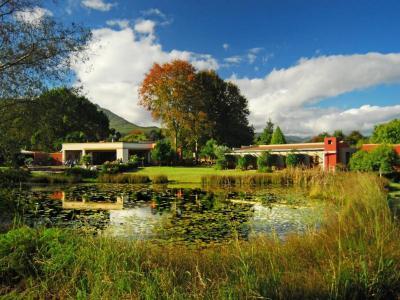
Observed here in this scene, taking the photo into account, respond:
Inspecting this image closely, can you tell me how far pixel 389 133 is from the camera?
50719 millimetres

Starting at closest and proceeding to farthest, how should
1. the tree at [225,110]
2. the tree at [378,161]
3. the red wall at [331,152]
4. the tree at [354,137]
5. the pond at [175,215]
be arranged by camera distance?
1. the pond at [175,215]
2. the tree at [378,161]
3. the red wall at [331,152]
4. the tree at [225,110]
5. the tree at [354,137]

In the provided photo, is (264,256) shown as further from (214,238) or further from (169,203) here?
(169,203)

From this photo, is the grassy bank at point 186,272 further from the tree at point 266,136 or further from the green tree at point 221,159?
the tree at point 266,136

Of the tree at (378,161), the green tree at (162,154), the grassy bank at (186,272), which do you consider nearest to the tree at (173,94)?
the green tree at (162,154)

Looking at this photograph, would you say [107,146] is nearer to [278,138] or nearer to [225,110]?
[225,110]

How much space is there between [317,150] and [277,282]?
32.6 m

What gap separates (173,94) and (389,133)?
3010cm

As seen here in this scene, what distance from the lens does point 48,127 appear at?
953 centimetres

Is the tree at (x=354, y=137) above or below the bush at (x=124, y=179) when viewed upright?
above

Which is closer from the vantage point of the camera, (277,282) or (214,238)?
(277,282)

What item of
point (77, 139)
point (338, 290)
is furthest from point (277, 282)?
point (77, 139)

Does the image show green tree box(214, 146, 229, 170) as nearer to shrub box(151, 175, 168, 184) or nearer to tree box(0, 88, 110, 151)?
shrub box(151, 175, 168, 184)

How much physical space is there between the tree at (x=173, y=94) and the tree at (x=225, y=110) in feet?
11.5

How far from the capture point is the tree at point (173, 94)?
4319cm
